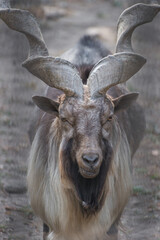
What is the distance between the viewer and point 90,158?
4.48 meters

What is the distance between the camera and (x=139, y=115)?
6836mm

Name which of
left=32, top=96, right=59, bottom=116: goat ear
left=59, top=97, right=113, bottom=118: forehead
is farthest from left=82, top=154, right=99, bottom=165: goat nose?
left=32, top=96, right=59, bottom=116: goat ear

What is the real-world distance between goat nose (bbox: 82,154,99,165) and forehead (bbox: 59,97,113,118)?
37cm

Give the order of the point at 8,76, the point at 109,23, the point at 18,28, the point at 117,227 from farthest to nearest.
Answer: the point at 109,23 < the point at 8,76 < the point at 117,227 < the point at 18,28

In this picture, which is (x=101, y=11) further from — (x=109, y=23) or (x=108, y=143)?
(x=108, y=143)

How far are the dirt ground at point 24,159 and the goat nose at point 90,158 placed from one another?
5.68ft

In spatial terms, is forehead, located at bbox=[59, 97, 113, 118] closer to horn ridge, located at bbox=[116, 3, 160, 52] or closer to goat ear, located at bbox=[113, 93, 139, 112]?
goat ear, located at bbox=[113, 93, 139, 112]

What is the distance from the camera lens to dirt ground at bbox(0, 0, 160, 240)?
6.22 meters

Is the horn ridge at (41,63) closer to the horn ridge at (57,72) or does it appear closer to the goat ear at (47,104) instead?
the horn ridge at (57,72)

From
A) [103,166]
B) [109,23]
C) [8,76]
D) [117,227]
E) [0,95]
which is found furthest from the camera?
[109,23]

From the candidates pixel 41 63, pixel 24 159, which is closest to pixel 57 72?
pixel 41 63

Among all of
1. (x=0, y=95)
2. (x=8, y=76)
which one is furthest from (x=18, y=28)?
Result: (x=8, y=76)

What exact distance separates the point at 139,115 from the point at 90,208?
85.1 inches

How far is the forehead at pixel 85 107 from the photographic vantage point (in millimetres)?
4707
